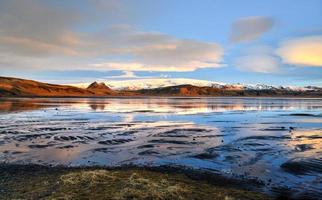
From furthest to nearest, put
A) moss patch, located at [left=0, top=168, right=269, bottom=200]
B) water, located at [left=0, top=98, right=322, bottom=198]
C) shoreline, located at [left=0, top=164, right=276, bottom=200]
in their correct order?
1. water, located at [left=0, top=98, right=322, bottom=198]
2. shoreline, located at [left=0, top=164, right=276, bottom=200]
3. moss patch, located at [left=0, top=168, right=269, bottom=200]

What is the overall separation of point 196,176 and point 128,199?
4.49m

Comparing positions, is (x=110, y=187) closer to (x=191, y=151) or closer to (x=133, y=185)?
(x=133, y=185)

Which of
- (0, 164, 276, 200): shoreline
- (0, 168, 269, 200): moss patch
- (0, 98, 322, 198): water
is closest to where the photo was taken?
(0, 168, 269, 200): moss patch

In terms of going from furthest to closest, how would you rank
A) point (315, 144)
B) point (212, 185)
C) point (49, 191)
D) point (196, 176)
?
1. point (315, 144)
2. point (196, 176)
3. point (212, 185)
4. point (49, 191)

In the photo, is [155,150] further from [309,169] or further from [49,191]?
[49,191]

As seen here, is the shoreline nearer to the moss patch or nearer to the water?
the moss patch

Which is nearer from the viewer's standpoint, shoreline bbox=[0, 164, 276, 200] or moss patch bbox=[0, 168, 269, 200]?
moss patch bbox=[0, 168, 269, 200]

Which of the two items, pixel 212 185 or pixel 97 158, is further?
pixel 97 158

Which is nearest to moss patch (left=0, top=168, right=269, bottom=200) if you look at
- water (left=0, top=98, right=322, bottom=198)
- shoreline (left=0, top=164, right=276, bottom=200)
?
shoreline (left=0, top=164, right=276, bottom=200)

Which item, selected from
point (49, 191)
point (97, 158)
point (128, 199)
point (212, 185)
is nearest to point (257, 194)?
point (212, 185)

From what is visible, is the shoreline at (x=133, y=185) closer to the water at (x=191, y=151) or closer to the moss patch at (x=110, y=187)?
the moss patch at (x=110, y=187)

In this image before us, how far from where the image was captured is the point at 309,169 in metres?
16.1

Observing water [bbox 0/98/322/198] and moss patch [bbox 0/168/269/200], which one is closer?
moss patch [bbox 0/168/269/200]

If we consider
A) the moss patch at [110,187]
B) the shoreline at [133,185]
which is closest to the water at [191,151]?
the shoreline at [133,185]
